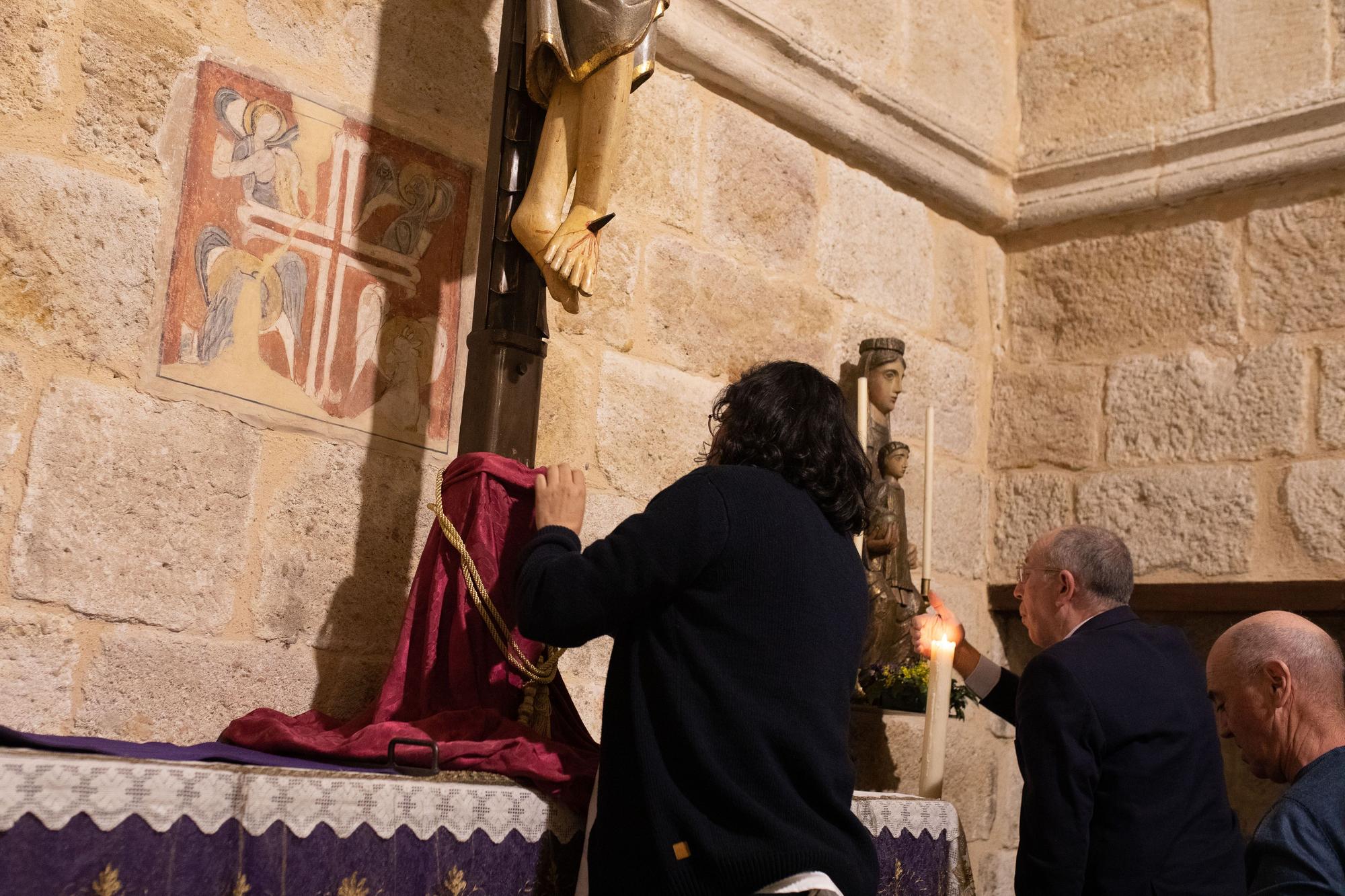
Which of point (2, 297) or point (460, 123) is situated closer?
point (2, 297)

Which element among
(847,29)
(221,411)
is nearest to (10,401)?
(221,411)

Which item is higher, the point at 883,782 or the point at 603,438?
the point at 603,438

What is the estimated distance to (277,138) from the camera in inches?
112

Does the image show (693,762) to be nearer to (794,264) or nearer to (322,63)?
(322,63)

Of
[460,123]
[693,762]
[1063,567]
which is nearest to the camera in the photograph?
[693,762]

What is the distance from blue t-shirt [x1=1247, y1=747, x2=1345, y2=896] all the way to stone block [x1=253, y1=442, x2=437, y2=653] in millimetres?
1709

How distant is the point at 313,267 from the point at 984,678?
1.91m

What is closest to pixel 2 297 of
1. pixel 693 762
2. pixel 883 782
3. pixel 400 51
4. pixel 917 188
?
pixel 400 51

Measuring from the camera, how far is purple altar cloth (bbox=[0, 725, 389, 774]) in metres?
1.81

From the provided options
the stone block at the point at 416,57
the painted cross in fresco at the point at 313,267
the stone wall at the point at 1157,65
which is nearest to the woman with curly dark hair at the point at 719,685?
the painted cross in fresco at the point at 313,267

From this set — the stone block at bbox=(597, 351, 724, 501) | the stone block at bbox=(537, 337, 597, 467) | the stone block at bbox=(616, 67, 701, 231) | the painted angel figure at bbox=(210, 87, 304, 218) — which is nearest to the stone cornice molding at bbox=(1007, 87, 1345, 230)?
the stone block at bbox=(616, 67, 701, 231)

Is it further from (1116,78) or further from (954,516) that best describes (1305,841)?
(1116,78)

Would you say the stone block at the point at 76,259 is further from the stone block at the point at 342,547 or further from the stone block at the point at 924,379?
the stone block at the point at 924,379

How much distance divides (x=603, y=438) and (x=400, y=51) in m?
1.06
